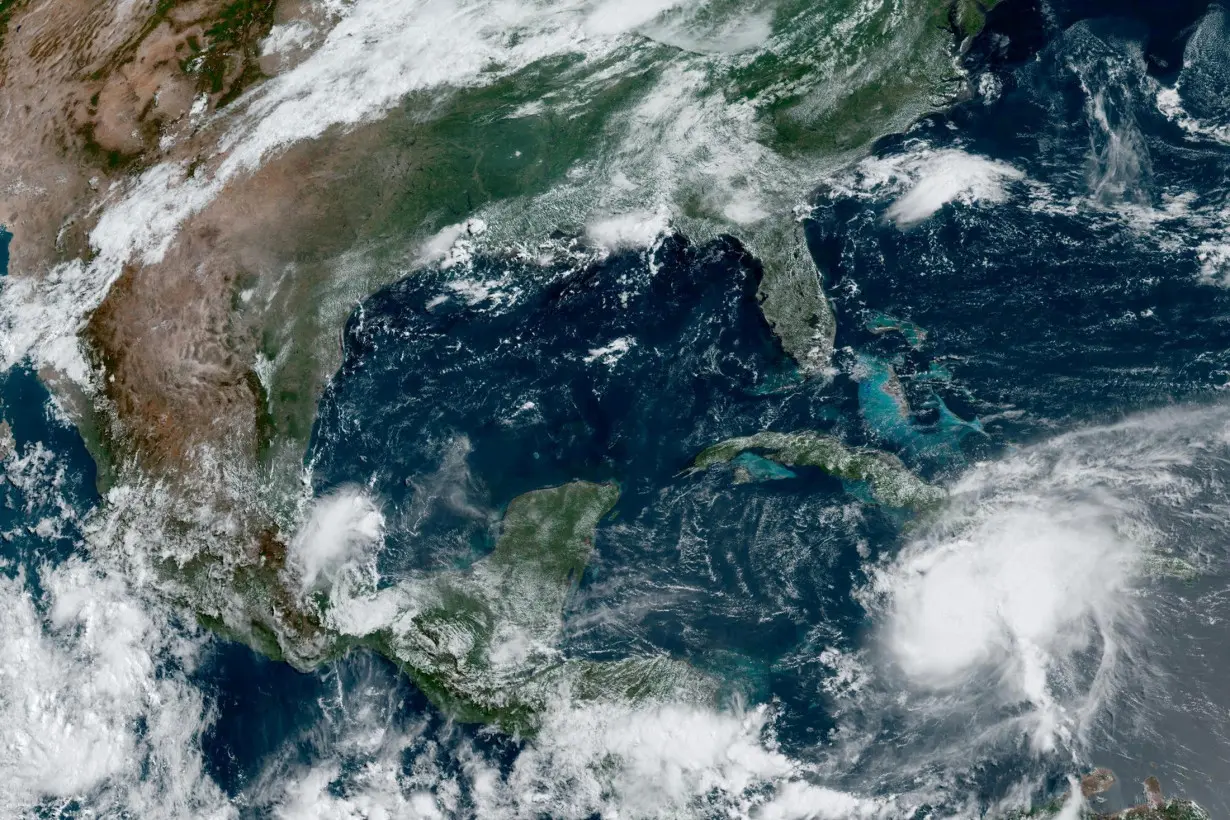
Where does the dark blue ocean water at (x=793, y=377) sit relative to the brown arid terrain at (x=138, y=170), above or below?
below

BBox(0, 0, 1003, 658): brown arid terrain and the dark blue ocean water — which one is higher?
BBox(0, 0, 1003, 658): brown arid terrain

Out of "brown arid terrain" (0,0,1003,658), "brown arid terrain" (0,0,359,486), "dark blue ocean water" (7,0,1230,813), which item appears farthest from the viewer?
"brown arid terrain" (0,0,359,486)

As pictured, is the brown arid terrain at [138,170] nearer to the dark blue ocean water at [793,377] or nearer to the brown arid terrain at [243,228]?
the brown arid terrain at [243,228]

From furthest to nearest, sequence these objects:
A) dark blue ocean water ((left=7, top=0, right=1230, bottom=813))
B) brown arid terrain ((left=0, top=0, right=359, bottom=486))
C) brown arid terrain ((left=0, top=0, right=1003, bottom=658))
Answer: brown arid terrain ((left=0, top=0, right=359, bottom=486)) < brown arid terrain ((left=0, top=0, right=1003, bottom=658)) < dark blue ocean water ((left=7, top=0, right=1230, bottom=813))

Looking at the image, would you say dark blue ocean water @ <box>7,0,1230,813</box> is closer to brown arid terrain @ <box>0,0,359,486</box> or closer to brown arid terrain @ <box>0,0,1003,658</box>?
brown arid terrain @ <box>0,0,1003,658</box>

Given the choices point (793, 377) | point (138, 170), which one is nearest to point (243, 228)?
point (138, 170)

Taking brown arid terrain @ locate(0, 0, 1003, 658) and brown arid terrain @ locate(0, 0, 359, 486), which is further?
brown arid terrain @ locate(0, 0, 359, 486)

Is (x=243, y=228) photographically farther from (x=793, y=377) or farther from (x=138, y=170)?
(x=793, y=377)

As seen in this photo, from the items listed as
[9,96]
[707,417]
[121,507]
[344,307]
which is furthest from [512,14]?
[121,507]

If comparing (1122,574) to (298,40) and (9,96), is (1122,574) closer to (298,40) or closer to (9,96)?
(298,40)

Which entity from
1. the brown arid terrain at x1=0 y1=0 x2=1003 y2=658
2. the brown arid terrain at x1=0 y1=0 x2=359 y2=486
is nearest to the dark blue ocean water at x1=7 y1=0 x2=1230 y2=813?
the brown arid terrain at x1=0 y1=0 x2=1003 y2=658

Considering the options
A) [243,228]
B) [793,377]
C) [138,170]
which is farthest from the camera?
[138,170]

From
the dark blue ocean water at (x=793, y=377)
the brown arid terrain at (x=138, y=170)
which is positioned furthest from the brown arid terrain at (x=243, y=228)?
the dark blue ocean water at (x=793, y=377)
